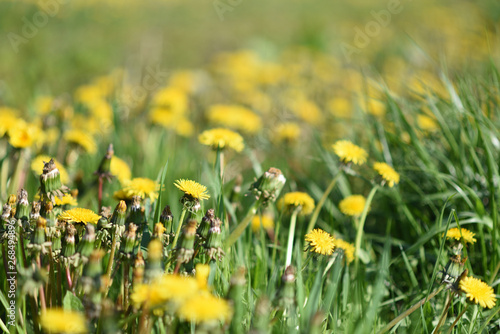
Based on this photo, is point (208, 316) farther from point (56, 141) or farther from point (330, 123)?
point (330, 123)

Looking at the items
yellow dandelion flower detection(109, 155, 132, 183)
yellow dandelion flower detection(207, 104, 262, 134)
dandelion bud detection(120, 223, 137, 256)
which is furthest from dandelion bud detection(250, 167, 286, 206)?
yellow dandelion flower detection(207, 104, 262, 134)

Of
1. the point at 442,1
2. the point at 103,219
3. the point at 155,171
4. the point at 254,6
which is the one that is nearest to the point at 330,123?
the point at 155,171

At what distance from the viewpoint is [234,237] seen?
135 centimetres

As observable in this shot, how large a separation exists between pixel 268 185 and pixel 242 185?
2.91 ft

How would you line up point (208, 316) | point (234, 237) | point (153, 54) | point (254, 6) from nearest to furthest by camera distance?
1. point (208, 316)
2. point (234, 237)
3. point (153, 54)
4. point (254, 6)

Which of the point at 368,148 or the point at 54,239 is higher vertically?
the point at 54,239

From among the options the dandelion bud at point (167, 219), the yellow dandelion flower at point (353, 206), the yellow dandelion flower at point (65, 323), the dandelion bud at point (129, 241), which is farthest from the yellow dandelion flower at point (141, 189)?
the yellow dandelion flower at point (353, 206)

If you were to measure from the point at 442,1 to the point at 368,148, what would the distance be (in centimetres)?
654

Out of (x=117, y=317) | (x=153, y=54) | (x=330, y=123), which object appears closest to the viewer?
(x=117, y=317)

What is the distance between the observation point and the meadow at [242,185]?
42.9 inches

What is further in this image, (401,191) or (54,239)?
(401,191)

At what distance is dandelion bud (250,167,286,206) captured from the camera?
4.40 ft

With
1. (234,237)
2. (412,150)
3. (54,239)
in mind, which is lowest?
(412,150)

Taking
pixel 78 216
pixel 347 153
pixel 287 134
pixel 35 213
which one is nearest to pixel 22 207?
pixel 35 213
